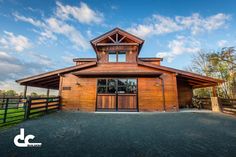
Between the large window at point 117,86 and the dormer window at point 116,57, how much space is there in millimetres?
1981

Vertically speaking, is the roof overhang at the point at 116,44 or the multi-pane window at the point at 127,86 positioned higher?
the roof overhang at the point at 116,44

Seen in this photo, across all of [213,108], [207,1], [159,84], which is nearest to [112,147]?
[159,84]

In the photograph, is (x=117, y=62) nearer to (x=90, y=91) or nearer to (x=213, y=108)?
(x=90, y=91)

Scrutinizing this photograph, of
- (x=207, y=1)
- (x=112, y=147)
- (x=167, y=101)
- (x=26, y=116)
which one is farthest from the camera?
(x=207, y=1)

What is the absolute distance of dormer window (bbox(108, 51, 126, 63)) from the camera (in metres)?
9.40

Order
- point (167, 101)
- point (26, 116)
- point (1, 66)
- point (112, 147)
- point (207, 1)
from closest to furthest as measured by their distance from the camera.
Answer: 1. point (112, 147)
2. point (26, 116)
3. point (167, 101)
4. point (207, 1)
5. point (1, 66)

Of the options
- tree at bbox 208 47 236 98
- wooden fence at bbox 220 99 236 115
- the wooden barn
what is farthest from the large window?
tree at bbox 208 47 236 98

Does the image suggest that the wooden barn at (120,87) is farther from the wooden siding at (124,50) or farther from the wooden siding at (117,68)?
the wooden siding at (124,50)

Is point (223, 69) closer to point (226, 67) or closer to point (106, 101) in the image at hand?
point (226, 67)

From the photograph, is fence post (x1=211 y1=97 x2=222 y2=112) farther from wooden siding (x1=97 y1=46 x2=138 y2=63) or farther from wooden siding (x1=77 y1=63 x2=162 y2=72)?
wooden siding (x1=97 y1=46 x2=138 y2=63)

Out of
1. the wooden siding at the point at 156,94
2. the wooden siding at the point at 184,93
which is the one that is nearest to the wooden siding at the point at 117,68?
the wooden siding at the point at 156,94

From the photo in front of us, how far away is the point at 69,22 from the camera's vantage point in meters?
12.5

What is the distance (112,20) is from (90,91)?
9956mm

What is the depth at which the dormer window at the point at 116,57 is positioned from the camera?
30.8 ft
